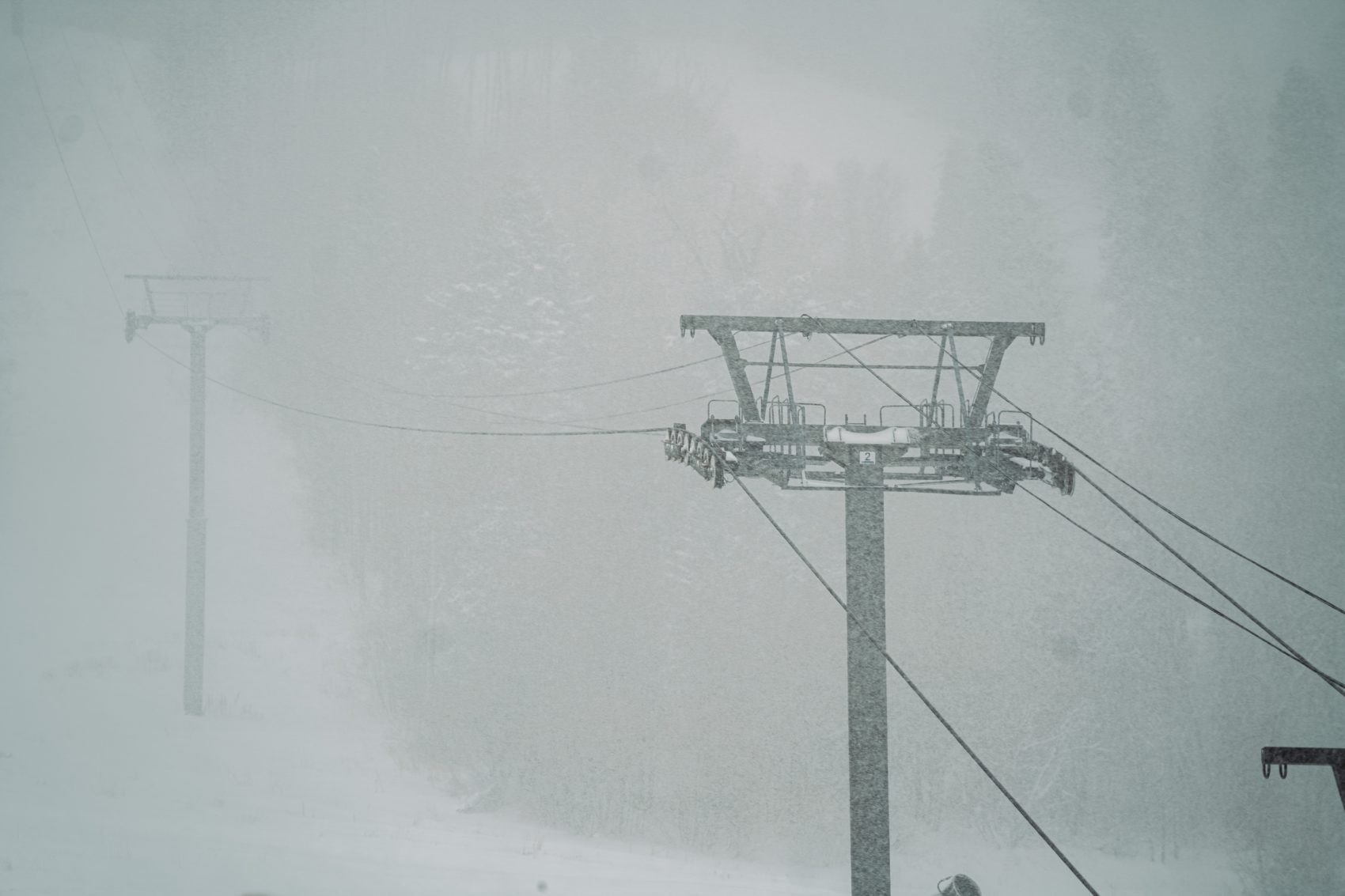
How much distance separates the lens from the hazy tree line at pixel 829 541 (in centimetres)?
3288

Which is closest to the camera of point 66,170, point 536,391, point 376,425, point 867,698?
point 867,698

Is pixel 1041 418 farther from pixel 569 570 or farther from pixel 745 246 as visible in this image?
pixel 745 246

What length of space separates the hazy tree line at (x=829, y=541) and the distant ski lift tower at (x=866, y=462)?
22279 millimetres

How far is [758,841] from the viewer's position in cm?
3175

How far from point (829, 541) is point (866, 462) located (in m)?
25.8

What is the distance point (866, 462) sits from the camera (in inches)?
438

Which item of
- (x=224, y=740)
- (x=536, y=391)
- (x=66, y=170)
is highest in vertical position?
(x=66, y=170)

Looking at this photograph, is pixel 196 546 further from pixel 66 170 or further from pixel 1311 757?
pixel 66 170

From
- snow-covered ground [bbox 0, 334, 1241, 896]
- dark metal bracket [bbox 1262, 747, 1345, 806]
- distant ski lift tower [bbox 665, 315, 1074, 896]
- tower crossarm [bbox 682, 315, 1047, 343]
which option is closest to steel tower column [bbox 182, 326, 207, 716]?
snow-covered ground [bbox 0, 334, 1241, 896]

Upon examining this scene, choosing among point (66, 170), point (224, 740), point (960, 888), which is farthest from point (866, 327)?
point (66, 170)

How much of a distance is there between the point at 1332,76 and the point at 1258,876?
158ft

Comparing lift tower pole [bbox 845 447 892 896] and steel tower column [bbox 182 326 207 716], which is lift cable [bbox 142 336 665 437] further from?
lift tower pole [bbox 845 447 892 896]

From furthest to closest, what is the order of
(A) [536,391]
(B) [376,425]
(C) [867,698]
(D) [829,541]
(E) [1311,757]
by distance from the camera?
1. (B) [376,425]
2. (D) [829,541]
3. (A) [536,391]
4. (C) [867,698]
5. (E) [1311,757]

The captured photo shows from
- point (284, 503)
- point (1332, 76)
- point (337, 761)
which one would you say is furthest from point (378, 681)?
point (1332, 76)
